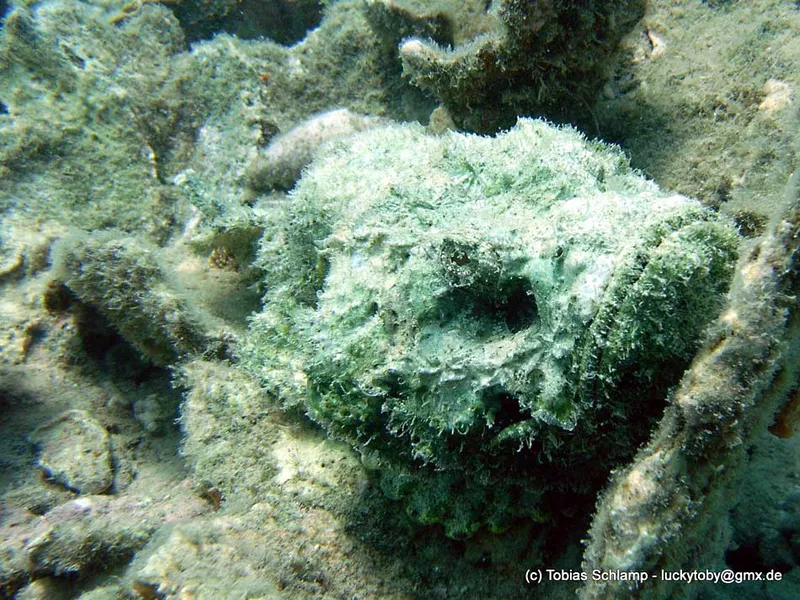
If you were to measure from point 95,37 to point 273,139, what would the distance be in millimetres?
3072

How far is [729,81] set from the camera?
148 inches

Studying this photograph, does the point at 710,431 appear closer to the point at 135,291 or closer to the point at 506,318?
the point at 506,318

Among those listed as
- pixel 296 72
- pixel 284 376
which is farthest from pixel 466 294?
pixel 296 72

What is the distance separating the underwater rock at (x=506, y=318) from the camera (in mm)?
2072

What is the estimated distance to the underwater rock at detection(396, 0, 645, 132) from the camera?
149 inches

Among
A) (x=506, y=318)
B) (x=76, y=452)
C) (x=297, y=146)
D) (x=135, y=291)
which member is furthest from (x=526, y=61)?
(x=76, y=452)

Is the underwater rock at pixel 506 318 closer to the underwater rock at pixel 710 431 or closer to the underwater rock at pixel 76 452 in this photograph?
the underwater rock at pixel 710 431

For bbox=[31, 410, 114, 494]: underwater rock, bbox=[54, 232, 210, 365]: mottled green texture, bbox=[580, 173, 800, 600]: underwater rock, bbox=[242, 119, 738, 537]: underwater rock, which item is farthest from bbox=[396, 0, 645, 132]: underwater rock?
bbox=[31, 410, 114, 494]: underwater rock

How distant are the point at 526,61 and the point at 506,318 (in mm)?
2622

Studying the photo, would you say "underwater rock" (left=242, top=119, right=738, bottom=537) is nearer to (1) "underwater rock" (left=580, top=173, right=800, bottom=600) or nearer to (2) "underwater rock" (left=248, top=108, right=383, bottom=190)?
(1) "underwater rock" (left=580, top=173, right=800, bottom=600)

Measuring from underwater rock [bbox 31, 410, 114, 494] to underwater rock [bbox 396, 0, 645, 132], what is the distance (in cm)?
443

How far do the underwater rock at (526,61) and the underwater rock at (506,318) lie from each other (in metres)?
0.88

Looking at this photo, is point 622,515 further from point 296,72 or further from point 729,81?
point 296,72

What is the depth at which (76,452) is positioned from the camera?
4.39 meters
